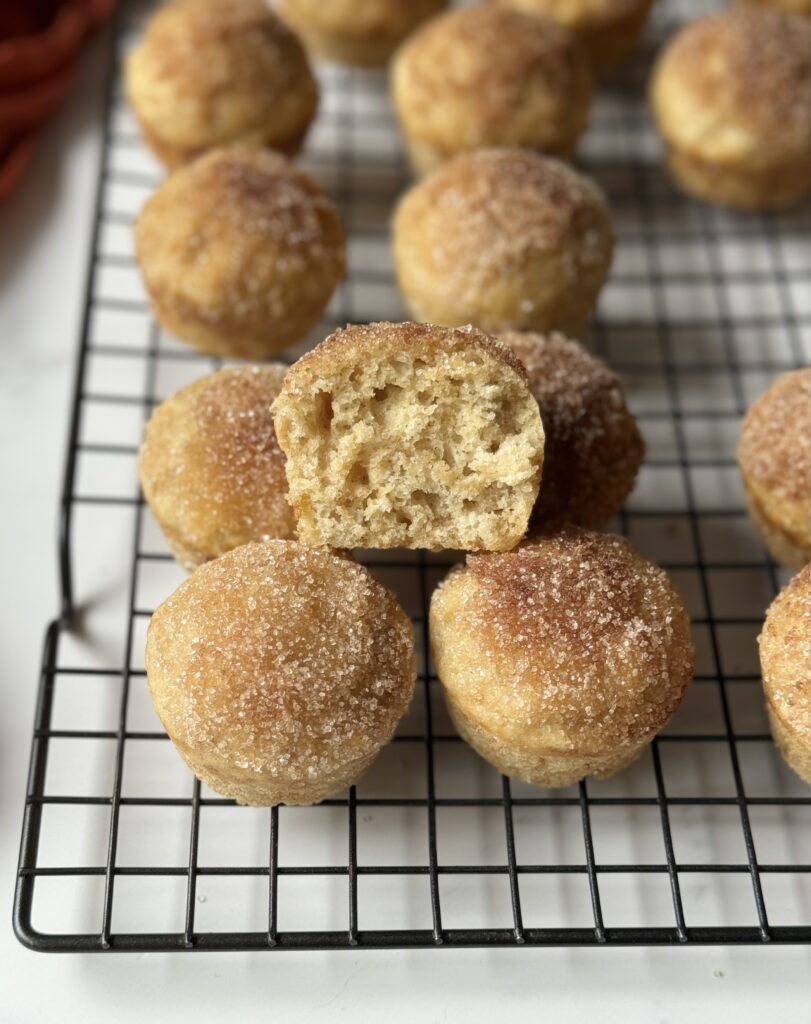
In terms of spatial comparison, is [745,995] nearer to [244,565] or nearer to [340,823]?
[340,823]

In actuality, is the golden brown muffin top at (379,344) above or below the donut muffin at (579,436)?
above

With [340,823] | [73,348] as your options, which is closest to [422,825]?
[340,823]

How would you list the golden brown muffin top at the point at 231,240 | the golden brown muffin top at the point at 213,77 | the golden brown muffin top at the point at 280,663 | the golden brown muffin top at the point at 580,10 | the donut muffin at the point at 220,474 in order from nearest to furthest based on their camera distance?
the golden brown muffin top at the point at 280,663
the donut muffin at the point at 220,474
the golden brown muffin top at the point at 231,240
the golden brown muffin top at the point at 213,77
the golden brown muffin top at the point at 580,10

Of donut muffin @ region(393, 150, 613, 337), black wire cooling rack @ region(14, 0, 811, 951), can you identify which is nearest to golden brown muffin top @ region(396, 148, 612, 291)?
donut muffin @ region(393, 150, 613, 337)

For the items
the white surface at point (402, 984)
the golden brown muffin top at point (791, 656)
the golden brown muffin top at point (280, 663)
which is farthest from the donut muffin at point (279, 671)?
the golden brown muffin top at point (791, 656)

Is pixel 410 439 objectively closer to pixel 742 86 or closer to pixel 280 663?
pixel 280 663

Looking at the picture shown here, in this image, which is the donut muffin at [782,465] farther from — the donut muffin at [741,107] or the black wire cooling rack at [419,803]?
the donut muffin at [741,107]
